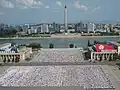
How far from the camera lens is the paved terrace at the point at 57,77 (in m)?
15.7

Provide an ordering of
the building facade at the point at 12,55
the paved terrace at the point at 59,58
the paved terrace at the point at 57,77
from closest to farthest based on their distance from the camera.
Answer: the paved terrace at the point at 57,77 → the paved terrace at the point at 59,58 → the building facade at the point at 12,55

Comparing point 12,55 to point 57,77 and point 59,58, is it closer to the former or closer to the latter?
point 59,58

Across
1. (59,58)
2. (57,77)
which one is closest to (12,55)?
(59,58)

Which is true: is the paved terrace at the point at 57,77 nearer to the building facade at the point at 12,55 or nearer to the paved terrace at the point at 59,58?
the paved terrace at the point at 59,58

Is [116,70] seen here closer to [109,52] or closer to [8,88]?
[109,52]

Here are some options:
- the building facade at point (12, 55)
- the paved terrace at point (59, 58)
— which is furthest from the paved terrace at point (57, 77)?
the building facade at point (12, 55)

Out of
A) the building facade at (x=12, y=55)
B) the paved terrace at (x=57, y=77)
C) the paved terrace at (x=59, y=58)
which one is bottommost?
the paved terrace at (x=57, y=77)

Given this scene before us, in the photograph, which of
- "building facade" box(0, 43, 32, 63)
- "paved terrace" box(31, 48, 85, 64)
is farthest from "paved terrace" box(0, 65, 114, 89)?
"building facade" box(0, 43, 32, 63)

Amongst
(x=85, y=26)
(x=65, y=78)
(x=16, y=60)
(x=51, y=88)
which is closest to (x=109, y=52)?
(x=16, y=60)

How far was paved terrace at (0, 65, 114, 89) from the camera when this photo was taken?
619 inches

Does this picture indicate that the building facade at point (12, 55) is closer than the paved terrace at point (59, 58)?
No

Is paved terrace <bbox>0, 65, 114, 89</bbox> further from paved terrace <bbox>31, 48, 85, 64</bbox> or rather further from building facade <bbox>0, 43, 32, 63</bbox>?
building facade <bbox>0, 43, 32, 63</bbox>

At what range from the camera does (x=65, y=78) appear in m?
17.3

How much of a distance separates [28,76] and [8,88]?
11.5 feet
